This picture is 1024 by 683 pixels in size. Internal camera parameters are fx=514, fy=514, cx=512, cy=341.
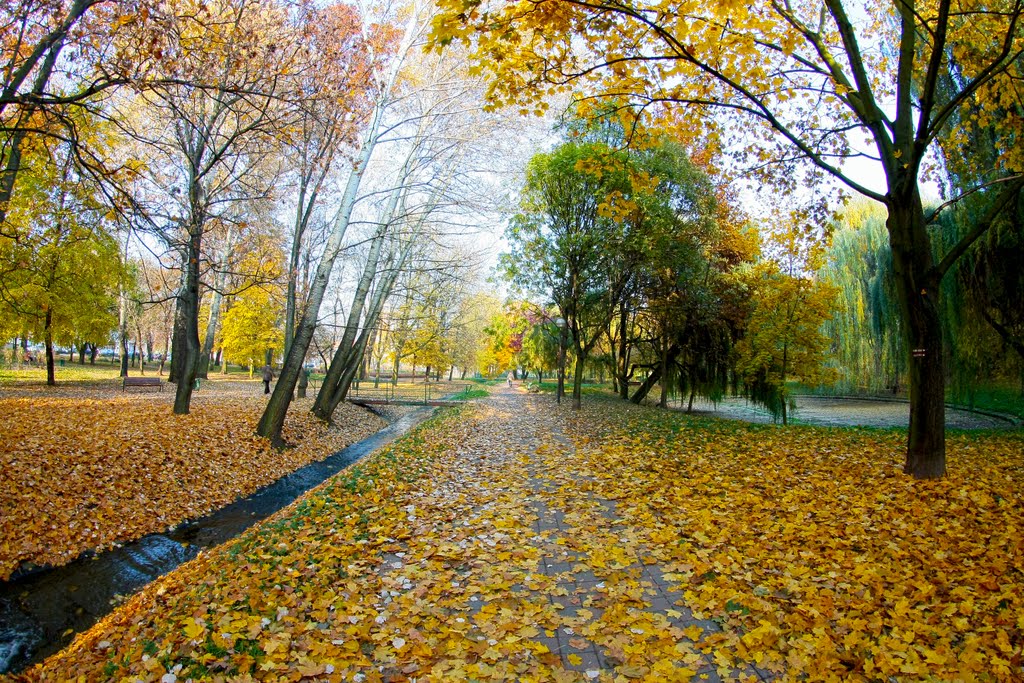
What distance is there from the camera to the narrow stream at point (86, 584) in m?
4.33

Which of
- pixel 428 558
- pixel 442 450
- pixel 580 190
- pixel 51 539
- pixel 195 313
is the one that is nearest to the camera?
pixel 428 558

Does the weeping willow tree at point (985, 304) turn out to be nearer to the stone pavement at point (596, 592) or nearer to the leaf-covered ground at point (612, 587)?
the leaf-covered ground at point (612, 587)

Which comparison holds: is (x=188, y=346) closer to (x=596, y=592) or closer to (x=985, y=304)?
(x=596, y=592)

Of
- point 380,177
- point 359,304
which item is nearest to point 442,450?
point 359,304

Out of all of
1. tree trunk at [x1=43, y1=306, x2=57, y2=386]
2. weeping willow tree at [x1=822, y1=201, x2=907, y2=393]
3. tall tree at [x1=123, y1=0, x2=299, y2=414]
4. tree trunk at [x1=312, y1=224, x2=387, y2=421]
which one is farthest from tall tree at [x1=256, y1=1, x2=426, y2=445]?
weeping willow tree at [x1=822, y1=201, x2=907, y2=393]

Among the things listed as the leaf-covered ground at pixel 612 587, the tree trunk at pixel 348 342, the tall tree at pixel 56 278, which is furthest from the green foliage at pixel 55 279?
the leaf-covered ground at pixel 612 587

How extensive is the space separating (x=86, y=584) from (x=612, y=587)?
209 inches

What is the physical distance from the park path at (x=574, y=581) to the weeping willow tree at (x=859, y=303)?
53.9 ft

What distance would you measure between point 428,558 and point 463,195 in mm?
11406

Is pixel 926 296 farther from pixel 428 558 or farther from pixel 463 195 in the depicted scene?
pixel 463 195

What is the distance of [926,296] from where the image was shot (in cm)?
571

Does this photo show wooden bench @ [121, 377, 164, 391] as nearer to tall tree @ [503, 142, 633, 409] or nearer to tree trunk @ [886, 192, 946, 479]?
tall tree @ [503, 142, 633, 409]

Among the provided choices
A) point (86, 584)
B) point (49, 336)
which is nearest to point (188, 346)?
point (86, 584)

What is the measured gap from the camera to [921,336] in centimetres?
575
